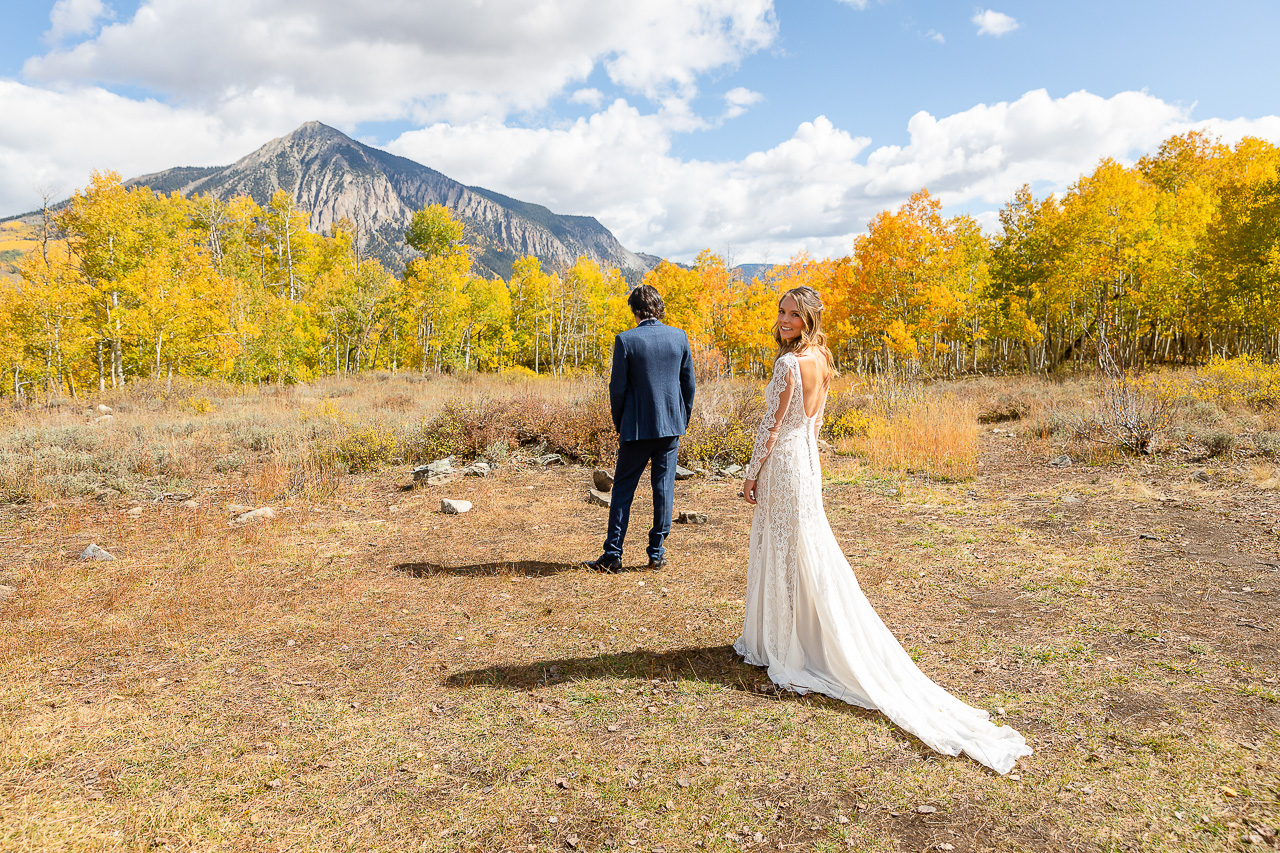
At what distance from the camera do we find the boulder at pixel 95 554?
6160mm

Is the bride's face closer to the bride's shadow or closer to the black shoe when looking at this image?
the bride's shadow

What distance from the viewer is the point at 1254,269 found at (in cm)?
2006

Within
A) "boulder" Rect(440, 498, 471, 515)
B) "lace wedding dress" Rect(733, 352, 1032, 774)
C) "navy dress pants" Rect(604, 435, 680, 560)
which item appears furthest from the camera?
"boulder" Rect(440, 498, 471, 515)

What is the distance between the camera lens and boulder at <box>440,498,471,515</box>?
26.7 ft

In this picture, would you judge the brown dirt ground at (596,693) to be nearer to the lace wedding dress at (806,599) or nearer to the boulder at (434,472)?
the lace wedding dress at (806,599)

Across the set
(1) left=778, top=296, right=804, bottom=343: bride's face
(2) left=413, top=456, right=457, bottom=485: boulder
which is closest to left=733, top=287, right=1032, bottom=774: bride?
(1) left=778, top=296, right=804, bottom=343: bride's face

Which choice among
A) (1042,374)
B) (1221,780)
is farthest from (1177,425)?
(1042,374)

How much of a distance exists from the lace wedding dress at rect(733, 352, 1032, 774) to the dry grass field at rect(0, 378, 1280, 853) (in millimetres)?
193

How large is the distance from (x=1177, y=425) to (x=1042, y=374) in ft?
59.2

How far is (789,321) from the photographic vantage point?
3611 mm

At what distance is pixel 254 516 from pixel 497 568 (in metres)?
3.76

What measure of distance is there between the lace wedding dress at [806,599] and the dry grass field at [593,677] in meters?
0.19

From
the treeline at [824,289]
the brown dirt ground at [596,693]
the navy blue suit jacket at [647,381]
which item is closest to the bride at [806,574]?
the brown dirt ground at [596,693]

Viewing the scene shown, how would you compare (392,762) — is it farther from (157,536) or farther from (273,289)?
(273,289)
